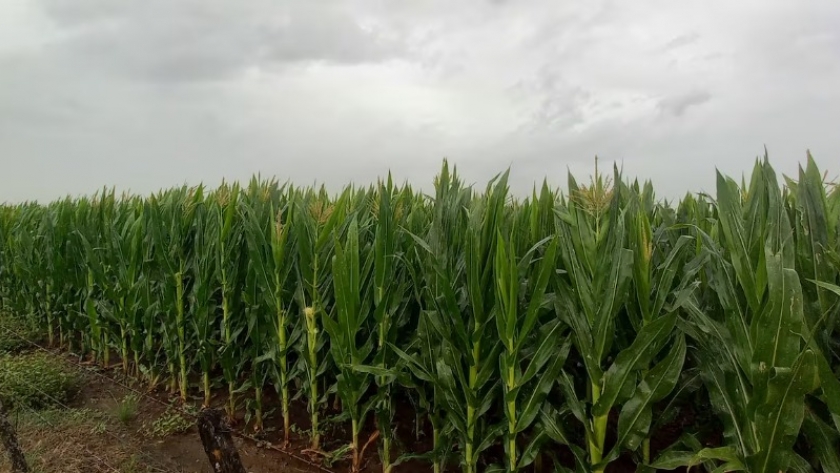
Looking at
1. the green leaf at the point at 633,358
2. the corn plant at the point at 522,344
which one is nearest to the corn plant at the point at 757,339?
the green leaf at the point at 633,358

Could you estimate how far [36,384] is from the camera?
19.2 feet

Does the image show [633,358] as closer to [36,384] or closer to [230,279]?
[230,279]

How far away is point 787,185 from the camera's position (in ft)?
9.71

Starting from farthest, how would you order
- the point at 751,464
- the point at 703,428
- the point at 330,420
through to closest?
1. the point at 330,420
2. the point at 703,428
3. the point at 751,464

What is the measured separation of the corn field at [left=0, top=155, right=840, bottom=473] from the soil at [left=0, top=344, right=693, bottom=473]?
86mm

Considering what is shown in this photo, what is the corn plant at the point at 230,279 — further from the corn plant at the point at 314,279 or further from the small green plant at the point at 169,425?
the corn plant at the point at 314,279

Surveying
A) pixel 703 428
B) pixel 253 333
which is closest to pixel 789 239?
pixel 703 428

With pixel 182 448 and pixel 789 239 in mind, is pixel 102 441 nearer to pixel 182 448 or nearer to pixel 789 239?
pixel 182 448

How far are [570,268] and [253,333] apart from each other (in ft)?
9.69

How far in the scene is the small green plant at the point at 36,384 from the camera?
18.8 feet

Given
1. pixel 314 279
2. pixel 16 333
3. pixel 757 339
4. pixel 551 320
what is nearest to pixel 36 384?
pixel 16 333

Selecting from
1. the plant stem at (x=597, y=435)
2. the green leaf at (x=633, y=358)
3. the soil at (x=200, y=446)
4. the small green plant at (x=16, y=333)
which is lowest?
the soil at (x=200, y=446)

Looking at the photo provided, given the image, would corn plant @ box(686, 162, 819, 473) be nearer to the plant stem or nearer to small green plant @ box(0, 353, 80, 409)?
the plant stem

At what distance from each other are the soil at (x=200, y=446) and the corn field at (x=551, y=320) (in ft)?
0.28
